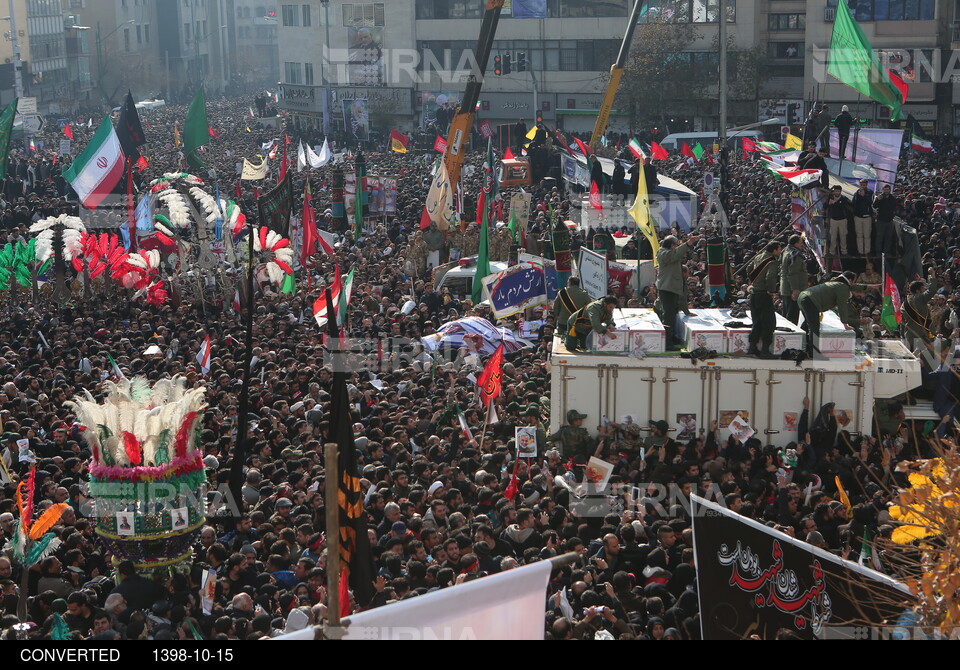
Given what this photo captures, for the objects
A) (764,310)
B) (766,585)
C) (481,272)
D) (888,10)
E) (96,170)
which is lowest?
(766,585)

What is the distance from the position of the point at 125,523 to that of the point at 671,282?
7234mm

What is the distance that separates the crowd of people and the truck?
0.70 ft

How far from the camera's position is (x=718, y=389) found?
586 inches

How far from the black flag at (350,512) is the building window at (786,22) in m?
57.2

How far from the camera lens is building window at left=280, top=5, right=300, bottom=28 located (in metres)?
79.2

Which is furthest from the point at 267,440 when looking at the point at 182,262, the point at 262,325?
the point at 182,262

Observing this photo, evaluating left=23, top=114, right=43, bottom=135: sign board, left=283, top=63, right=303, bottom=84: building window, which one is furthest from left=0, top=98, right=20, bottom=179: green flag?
left=283, top=63, right=303, bottom=84: building window

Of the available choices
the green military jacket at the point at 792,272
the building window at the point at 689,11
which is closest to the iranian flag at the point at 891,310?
the green military jacket at the point at 792,272

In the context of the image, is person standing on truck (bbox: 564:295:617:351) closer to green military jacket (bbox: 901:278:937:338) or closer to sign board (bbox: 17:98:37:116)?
green military jacket (bbox: 901:278:937:338)

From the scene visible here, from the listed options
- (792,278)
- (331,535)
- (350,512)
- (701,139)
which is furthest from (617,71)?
(331,535)

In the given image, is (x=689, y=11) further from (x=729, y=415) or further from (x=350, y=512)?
(x=350, y=512)

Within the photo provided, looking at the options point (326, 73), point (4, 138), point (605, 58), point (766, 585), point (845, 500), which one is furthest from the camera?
point (326, 73)

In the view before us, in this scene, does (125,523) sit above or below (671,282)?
below

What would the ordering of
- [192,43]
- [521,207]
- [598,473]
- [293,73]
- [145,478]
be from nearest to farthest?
1. [145,478]
2. [598,473]
3. [521,207]
4. [293,73]
5. [192,43]
